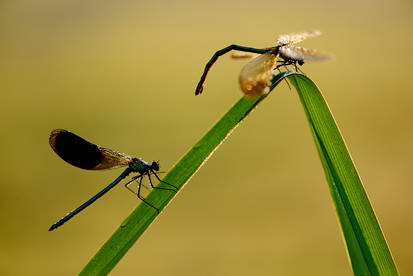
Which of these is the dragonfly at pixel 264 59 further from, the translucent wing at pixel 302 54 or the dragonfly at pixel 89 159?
the dragonfly at pixel 89 159

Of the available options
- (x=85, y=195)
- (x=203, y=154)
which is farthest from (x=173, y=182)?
(x=85, y=195)

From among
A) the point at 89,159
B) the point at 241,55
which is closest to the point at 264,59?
the point at 241,55

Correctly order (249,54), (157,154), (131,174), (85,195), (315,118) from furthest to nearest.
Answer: (157,154) → (85,195) → (131,174) → (249,54) → (315,118)

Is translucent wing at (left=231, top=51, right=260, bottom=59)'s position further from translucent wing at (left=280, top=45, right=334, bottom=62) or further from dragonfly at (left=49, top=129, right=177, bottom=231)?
dragonfly at (left=49, top=129, right=177, bottom=231)

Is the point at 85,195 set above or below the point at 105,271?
above

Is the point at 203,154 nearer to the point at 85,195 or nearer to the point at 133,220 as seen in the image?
the point at 133,220

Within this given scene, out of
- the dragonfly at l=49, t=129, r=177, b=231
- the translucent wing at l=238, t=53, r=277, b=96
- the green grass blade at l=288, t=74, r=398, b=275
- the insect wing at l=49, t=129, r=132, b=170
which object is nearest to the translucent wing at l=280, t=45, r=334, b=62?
the translucent wing at l=238, t=53, r=277, b=96

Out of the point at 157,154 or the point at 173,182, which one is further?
the point at 157,154
